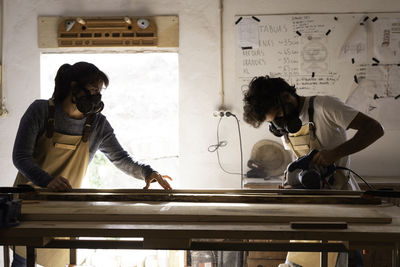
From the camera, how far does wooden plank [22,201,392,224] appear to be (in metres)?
1.61

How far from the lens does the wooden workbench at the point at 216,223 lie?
1.48 m

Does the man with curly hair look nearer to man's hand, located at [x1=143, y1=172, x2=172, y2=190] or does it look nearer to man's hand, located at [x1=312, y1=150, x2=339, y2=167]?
man's hand, located at [x1=312, y1=150, x2=339, y2=167]

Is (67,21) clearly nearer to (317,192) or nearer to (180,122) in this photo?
(180,122)

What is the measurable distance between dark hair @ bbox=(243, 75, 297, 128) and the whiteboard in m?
1.69

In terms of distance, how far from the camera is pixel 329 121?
239 cm

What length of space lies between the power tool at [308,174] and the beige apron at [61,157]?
1.30 m

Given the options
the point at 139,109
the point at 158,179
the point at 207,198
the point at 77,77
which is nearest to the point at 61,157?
the point at 77,77

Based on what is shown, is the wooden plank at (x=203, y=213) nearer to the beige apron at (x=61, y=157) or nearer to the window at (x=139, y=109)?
the beige apron at (x=61, y=157)

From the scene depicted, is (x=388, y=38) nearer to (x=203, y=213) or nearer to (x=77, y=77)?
(x=77, y=77)

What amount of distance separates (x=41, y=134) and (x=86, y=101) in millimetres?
361

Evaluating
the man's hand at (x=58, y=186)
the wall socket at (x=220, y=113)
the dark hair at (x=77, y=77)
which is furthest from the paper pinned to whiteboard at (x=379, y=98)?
the man's hand at (x=58, y=186)

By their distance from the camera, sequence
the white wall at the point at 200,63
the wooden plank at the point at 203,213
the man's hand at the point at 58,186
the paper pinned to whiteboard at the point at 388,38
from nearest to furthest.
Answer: the wooden plank at the point at 203,213, the man's hand at the point at 58,186, the paper pinned to whiteboard at the point at 388,38, the white wall at the point at 200,63

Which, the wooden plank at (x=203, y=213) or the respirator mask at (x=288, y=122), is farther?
the respirator mask at (x=288, y=122)

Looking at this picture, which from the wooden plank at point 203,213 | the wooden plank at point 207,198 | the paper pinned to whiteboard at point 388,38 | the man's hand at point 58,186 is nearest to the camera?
the wooden plank at point 203,213
